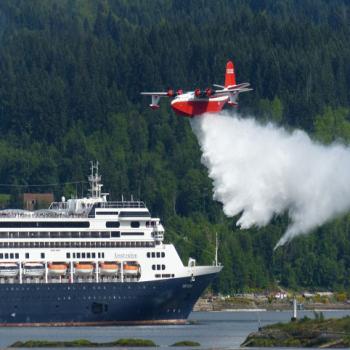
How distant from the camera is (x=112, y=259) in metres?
132

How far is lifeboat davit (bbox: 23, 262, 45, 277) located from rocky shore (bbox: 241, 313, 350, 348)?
29.0 metres

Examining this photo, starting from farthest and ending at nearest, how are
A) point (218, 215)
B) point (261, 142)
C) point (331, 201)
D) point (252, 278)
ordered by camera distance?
point (218, 215) → point (252, 278) → point (261, 142) → point (331, 201)

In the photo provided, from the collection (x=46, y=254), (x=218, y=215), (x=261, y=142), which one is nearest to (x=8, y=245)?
(x=46, y=254)

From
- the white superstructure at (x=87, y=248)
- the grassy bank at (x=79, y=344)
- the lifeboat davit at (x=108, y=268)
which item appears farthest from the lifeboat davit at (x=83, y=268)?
the grassy bank at (x=79, y=344)

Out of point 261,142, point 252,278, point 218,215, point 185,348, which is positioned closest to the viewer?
point 185,348

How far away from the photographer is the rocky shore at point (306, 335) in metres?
98.9

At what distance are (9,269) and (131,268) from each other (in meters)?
7.43

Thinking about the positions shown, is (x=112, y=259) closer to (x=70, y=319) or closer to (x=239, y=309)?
(x=70, y=319)

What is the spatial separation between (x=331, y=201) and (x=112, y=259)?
1482 cm

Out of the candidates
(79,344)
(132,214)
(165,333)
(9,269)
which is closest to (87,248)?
(132,214)

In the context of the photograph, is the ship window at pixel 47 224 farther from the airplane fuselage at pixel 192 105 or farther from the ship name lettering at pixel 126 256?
the airplane fuselage at pixel 192 105

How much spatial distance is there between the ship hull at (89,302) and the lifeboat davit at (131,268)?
3.65 ft

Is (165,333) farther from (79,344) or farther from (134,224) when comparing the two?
(79,344)

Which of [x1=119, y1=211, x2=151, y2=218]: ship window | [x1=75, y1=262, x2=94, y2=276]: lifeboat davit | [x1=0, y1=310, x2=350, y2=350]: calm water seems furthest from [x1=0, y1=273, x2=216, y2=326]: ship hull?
[x1=119, y1=211, x2=151, y2=218]: ship window
